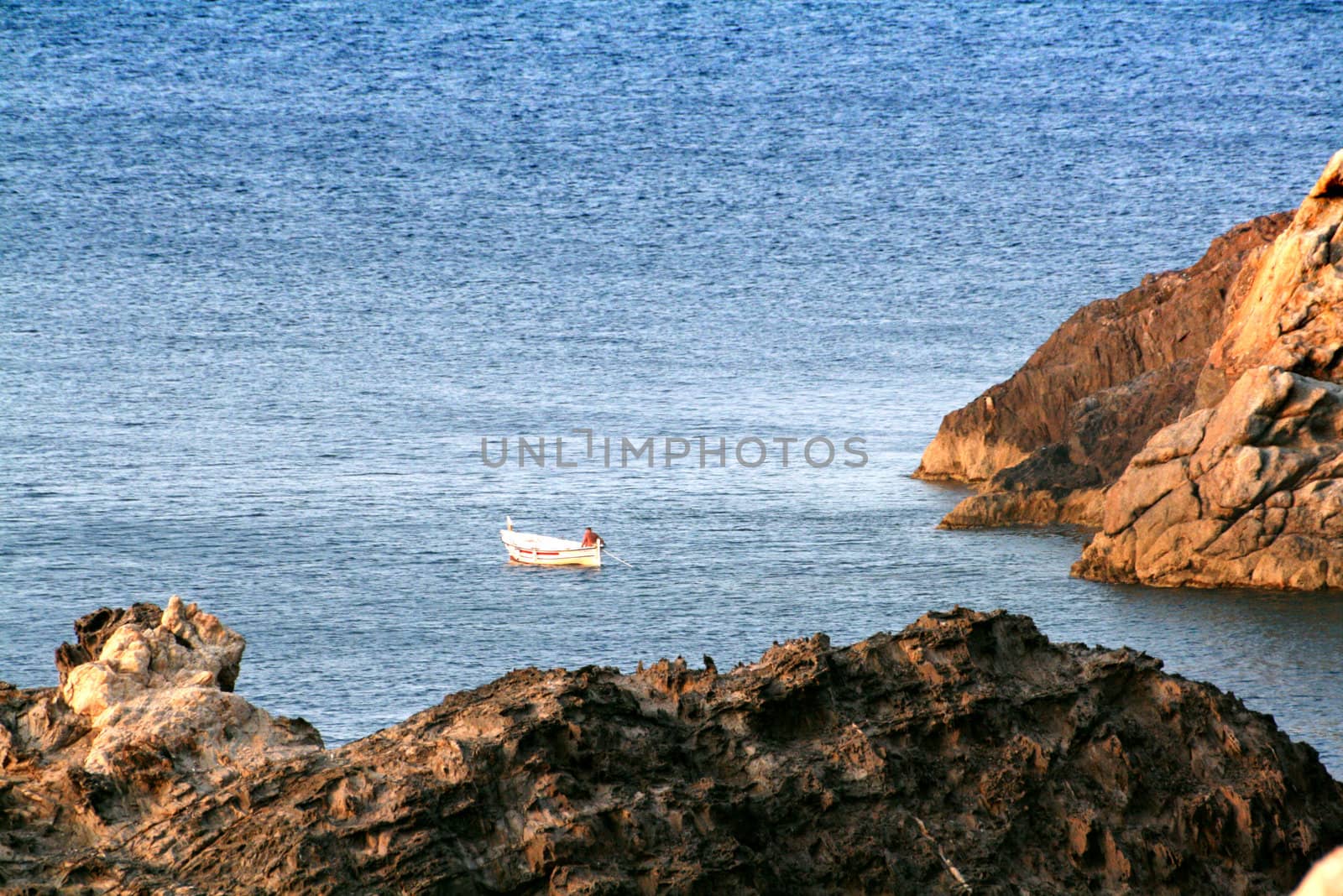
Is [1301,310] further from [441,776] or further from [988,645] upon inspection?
[441,776]

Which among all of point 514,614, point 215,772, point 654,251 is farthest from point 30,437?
point 215,772

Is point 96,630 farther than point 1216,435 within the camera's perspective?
No

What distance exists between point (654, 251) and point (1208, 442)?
Result: 138 m

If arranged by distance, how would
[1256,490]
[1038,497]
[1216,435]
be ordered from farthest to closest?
[1038,497], [1216,435], [1256,490]

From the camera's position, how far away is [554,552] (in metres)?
78.9

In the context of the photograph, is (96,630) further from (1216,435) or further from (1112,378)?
(1112,378)

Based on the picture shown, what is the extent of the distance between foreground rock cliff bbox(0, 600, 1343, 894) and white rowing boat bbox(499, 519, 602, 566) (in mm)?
54936

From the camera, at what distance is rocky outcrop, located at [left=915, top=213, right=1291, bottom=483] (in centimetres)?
8150

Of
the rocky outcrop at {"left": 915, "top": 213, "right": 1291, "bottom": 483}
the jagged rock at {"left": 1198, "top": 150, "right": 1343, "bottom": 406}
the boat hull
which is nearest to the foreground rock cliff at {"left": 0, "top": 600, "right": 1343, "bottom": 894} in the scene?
the jagged rock at {"left": 1198, "top": 150, "right": 1343, "bottom": 406}

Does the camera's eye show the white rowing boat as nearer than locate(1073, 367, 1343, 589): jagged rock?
No

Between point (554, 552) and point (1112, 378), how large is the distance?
31.1 meters

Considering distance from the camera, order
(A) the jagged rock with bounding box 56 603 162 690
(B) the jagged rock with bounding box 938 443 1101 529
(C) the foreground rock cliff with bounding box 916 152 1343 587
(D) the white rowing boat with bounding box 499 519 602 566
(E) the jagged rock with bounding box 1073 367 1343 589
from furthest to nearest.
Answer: (B) the jagged rock with bounding box 938 443 1101 529, (D) the white rowing boat with bounding box 499 519 602 566, (C) the foreground rock cliff with bounding box 916 152 1343 587, (E) the jagged rock with bounding box 1073 367 1343 589, (A) the jagged rock with bounding box 56 603 162 690

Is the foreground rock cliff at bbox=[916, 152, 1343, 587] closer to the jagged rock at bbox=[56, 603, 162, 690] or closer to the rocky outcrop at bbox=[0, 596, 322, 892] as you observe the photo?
the jagged rock at bbox=[56, 603, 162, 690]

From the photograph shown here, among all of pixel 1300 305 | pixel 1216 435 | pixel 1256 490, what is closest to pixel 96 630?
pixel 1256 490
